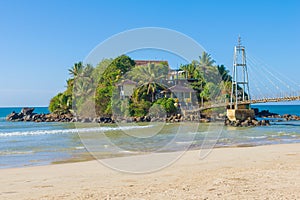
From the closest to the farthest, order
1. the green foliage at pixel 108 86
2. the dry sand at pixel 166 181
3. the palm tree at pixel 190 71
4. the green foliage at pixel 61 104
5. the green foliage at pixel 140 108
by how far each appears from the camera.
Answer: the dry sand at pixel 166 181 < the green foliage at pixel 140 108 < the green foliage at pixel 108 86 < the palm tree at pixel 190 71 < the green foliage at pixel 61 104

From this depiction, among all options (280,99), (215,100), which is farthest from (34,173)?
(215,100)

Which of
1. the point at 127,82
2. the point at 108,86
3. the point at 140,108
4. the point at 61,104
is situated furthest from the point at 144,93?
the point at 61,104

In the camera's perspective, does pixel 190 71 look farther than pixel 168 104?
Yes

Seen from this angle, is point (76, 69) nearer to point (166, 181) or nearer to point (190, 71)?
point (190, 71)

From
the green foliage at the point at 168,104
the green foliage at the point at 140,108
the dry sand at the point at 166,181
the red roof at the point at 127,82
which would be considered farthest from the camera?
the green foliage at the point at 140,108

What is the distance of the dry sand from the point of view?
680cm

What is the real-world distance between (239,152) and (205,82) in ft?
121

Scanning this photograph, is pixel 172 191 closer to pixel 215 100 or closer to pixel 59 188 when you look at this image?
pixel 59 188

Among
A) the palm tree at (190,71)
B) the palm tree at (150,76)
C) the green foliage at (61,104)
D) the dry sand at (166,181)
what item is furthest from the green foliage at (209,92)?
the dry sand at (166,181)

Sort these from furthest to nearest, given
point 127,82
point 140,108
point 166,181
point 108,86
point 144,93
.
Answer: point 108,86, point 127,82, point 140,108, point 144,93, point 166,181

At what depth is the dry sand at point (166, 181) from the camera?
22.3 feet

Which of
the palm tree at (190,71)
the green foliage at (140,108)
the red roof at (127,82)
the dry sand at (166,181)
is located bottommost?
the dry sand at (166,181)

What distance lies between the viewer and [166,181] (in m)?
8.22

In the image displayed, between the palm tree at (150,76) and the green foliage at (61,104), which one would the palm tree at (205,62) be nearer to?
the palm tree at (150,76)
